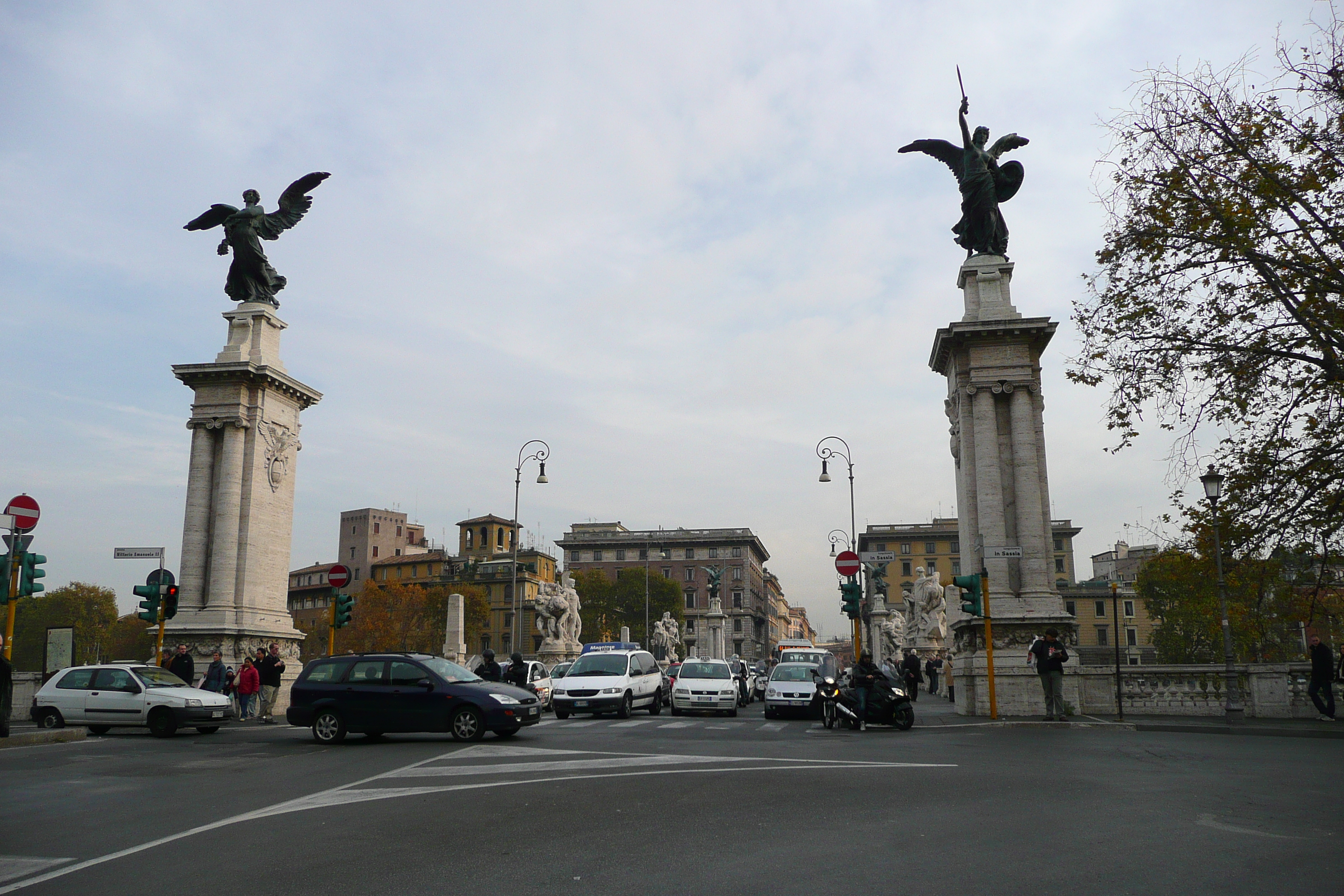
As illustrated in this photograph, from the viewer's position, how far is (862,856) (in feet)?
21.6

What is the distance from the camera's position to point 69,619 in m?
100

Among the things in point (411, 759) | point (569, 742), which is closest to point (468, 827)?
point (411, 759)

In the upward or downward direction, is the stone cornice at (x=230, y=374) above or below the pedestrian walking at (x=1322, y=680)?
above

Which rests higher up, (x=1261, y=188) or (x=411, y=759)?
(x=1261, y=188)

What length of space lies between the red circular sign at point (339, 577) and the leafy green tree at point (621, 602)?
2957 inches

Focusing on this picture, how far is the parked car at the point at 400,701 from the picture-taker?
15.6m

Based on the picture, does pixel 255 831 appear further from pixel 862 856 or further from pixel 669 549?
pixel 669 549

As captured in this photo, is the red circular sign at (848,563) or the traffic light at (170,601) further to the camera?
the red circular sign at (848,563)

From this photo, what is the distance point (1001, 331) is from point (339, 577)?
55.6ft

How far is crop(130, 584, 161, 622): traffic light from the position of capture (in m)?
21.1

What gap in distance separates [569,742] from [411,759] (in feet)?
10.2

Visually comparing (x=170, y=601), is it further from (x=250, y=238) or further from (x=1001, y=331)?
(x=1001, y=331)

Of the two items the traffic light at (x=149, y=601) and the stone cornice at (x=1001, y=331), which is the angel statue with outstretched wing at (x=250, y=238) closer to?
the traffic light at (x=149, y=601)

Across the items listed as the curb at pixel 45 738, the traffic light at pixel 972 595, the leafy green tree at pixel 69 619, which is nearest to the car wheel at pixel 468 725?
the curb at pixel 45 738
